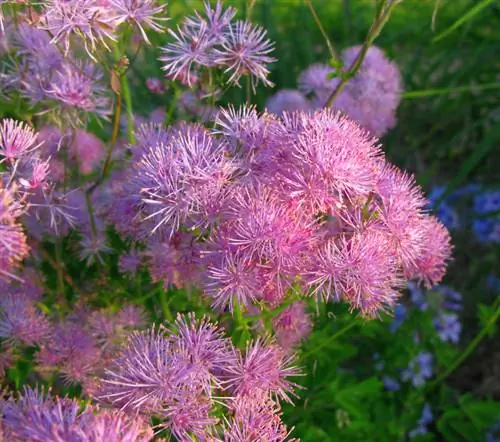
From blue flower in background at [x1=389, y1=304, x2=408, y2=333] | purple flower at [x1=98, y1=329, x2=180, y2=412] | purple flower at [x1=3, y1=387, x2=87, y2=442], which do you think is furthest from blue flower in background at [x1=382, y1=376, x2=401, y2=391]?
purple flower at [x1=3, y1=387, x2=87, y2=442]

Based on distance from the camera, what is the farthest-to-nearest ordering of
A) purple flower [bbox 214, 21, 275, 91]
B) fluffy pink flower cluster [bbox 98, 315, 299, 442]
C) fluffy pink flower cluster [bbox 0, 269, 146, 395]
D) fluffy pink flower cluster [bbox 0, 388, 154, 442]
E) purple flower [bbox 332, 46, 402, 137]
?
purple flower [bbox 332, 46, 402, 137] → purple flower [bbox 214, 21, 275, 91] → fluffy pink flower cluster [bbox 0, 269, 146, 395] → fluffy pink flower cluster [bbox 98, 315, 299, 442] → fluffy pink flower cluster [bbox 0, 388, 154, 442]

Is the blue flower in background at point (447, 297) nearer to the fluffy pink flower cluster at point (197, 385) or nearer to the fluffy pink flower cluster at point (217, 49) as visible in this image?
the fluffy pink flower cluster at point (217, 49)

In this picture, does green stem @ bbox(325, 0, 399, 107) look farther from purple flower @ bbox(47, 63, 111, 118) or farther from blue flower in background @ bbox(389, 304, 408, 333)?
blue flower in background @ bbox(389, 304, 408, 333)

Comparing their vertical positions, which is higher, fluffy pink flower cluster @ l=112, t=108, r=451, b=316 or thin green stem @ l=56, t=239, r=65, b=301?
fluffy pink flower cluster @ l=112, t=108, r=451, b=316

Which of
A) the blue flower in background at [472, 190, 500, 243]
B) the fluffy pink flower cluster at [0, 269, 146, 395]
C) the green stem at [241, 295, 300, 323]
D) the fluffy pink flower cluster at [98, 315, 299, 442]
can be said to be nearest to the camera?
the fluffy pink flower cluster at [98, 315, 299, 442]

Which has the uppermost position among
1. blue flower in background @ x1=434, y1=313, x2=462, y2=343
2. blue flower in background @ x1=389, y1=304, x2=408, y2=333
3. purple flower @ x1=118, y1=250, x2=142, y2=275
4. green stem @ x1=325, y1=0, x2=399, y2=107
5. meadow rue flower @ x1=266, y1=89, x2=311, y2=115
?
green stem @ x1=325, y1=0, x2=399, y2=107

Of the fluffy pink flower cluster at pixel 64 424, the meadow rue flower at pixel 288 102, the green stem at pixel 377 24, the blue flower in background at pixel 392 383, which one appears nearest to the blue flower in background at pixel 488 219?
the blue flower in background at pixel 392 383

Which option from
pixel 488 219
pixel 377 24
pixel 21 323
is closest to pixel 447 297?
pixel 488 219

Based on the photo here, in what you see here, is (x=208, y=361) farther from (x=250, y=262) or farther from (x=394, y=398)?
(x=394, y=398)
